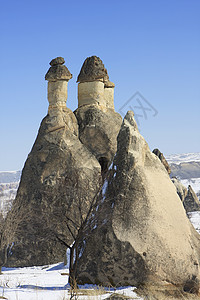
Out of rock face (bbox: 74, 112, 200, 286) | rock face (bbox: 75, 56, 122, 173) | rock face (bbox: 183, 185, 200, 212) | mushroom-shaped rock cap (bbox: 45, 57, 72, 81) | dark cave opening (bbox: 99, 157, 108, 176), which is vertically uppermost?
mushroom-shaped rock cap (bbox: 45, 57, 72, 81)

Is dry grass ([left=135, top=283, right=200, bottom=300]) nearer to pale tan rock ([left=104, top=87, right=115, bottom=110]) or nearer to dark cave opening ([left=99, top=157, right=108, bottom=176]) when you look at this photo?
dark cave opening ([left=99, top=157, right=108, bottom=176])

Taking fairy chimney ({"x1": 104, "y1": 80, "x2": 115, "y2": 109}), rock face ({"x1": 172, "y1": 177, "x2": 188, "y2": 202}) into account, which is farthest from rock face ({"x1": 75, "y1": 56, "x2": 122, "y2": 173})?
rock face ({"x1": 172, "y1": 177, "x2": 188, "y2": 202})

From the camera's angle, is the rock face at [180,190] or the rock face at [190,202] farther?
the rock face at [190,202]

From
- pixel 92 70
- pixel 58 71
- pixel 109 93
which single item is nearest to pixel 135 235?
pixel 58 71

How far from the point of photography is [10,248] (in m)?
17.4

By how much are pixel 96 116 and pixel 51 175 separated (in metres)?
3.51

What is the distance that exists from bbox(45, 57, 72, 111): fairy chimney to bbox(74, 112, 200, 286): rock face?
10.0 metres

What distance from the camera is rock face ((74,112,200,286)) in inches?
340

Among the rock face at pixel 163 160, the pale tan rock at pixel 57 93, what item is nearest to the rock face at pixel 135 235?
the pale tan rock at pixel 57 93

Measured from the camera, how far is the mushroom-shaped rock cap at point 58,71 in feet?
63.6

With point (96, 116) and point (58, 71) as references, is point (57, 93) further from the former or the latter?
point (96, 116)

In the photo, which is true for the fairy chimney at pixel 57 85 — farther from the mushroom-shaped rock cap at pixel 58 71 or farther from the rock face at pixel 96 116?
the rock face at pixel 96 116

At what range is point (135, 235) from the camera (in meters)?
8.73

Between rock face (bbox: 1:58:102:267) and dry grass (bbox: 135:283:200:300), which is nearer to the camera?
dry grass (bbox: 135:283:200:300)
